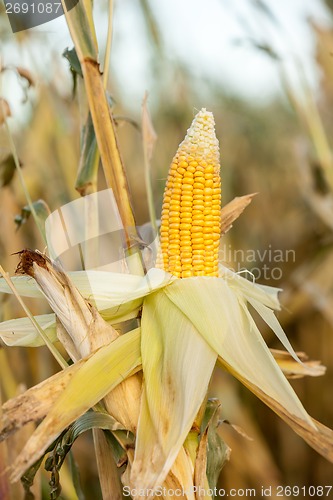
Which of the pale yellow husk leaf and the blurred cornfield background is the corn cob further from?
the blurred cornfield background

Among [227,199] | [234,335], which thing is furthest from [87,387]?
[227,199]

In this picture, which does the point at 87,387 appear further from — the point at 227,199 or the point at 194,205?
the point at 227,199

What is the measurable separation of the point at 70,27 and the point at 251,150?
298cm

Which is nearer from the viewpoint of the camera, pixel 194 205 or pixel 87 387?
pixel 87 387

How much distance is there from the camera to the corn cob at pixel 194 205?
88cm

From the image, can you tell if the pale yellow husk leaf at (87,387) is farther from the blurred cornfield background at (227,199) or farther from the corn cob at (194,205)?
the blurred cornfield background at (227,199)

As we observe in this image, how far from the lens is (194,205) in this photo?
0.87 m

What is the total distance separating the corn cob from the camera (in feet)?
2.87

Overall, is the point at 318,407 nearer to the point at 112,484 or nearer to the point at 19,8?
the point at 112,484

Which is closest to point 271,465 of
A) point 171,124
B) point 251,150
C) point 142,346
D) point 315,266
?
point 315,266

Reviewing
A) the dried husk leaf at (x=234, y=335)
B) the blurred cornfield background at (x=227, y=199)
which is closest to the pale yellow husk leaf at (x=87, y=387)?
the dried husk leaf at (x=234, y=335)

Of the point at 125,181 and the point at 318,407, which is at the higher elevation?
the point at 125,181

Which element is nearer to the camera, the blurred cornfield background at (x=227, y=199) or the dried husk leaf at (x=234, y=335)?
the dried husk leaf at (x=234, y=335)

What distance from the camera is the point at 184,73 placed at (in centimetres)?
239
